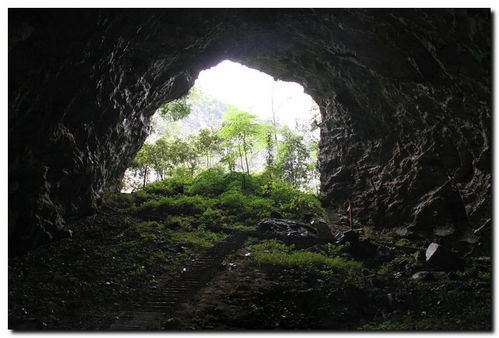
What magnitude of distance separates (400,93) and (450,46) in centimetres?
417

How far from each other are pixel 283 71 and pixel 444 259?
12.3 m

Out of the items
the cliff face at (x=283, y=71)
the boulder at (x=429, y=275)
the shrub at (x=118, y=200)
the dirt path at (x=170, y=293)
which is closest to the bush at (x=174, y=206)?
the shrub at (x=118, y=200)

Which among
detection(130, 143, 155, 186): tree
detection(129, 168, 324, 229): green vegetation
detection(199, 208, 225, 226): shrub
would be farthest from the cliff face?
detection(130, 143, 155, 186): tree

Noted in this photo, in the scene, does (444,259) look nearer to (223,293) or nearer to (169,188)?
(223,293)

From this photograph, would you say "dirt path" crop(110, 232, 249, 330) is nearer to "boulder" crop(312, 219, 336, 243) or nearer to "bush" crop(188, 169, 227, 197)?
"boulder" crop(312, 219, 336, 243)

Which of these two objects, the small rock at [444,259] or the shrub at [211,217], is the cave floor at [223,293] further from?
the shrub at [211,217]

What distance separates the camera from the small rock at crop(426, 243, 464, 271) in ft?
32.4

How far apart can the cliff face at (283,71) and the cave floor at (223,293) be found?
194cm

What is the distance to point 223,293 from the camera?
869 cm

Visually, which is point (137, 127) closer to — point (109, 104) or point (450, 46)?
point (109, 104)

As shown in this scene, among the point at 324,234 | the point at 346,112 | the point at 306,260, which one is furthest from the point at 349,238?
the point at 346,112

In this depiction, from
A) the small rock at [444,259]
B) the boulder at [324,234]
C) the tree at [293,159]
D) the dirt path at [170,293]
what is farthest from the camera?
the tree at [293,159]

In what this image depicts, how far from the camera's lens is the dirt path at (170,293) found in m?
7.16

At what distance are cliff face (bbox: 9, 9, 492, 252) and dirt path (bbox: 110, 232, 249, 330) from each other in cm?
426
